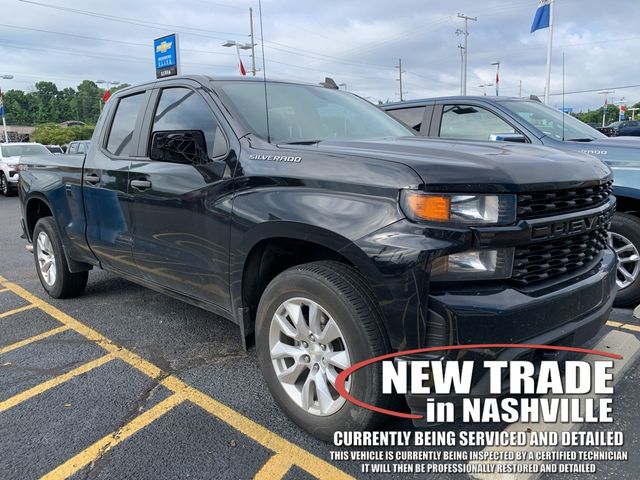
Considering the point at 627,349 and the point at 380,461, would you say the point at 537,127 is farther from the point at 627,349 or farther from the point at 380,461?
the point at 380,461

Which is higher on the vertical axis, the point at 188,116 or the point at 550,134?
the point at 188,116

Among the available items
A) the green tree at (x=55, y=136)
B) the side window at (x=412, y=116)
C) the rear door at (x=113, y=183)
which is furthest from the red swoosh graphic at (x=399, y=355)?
the green tree at (x=55, y=136)

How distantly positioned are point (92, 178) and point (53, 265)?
4.57 feet

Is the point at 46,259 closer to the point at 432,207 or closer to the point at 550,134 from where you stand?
the point at 432,207

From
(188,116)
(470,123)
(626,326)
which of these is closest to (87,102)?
(470,123)

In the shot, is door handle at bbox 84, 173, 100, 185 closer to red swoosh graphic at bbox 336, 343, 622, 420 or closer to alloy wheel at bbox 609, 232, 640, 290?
red swoosh graphic at bbox 336, 343, 622, 420

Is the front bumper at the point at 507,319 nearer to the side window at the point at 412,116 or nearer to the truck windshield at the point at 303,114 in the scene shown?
the truck windshield at the point at 303,114

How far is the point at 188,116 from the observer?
3.32 metres

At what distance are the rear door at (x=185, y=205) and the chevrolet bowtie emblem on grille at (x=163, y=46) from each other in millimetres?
23977

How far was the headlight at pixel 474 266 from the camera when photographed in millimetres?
2021

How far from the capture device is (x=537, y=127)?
479cm

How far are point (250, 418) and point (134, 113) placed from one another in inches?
96.4

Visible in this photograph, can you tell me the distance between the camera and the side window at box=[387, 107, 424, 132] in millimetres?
5598

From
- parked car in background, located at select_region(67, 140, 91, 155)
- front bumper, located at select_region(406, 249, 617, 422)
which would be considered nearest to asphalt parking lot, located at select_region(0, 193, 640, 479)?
front bumper, located at select_region(406, 249, 617, 422)
